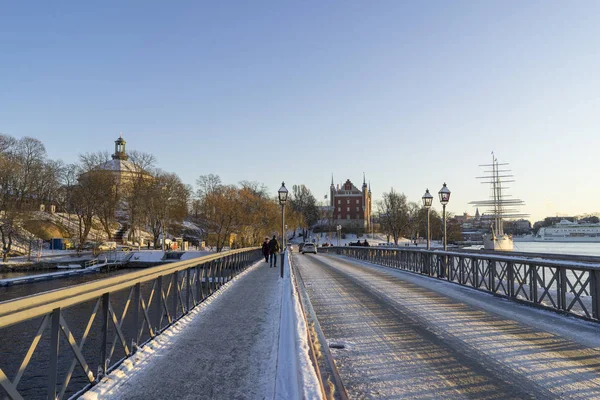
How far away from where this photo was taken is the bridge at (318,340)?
15.6 ft

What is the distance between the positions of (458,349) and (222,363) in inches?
140

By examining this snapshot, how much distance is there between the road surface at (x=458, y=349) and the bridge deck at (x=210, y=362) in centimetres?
109

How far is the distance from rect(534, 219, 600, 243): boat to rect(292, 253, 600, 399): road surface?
14441 centimetres

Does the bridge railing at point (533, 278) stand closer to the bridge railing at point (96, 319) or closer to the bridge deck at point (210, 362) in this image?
the bridge deck at point (210, 362)

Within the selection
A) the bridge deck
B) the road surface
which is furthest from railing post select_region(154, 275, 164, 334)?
the road surface

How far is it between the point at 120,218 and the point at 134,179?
1526 centimetres

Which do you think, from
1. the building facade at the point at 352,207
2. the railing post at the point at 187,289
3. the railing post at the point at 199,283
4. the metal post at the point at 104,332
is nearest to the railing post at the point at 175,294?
the railing post at the point at 187,289

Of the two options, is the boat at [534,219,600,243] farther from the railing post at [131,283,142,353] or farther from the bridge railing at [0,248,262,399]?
the railing post at [131,283,142,353]

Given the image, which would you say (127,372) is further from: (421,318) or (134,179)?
(134,179)

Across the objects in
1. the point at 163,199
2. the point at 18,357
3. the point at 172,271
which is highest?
the point at 163,199

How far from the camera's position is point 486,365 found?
19.3 feet

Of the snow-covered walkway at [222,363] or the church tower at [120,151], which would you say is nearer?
the snow-covered walkway at [222,363]

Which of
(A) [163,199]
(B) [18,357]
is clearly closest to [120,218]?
(A) [163,199]

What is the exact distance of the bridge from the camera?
477 cm
